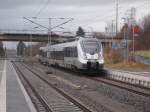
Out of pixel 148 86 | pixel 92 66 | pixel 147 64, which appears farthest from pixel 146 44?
pixel 148 86

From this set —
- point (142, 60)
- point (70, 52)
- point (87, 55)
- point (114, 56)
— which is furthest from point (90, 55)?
point (114, 56)

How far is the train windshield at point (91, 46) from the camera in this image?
39994mm

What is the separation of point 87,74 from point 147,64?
2012 cm

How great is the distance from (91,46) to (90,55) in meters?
0.91

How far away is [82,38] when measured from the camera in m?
41.1

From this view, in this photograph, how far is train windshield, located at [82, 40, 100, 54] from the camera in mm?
39994

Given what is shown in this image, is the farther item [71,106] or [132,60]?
[132,60]

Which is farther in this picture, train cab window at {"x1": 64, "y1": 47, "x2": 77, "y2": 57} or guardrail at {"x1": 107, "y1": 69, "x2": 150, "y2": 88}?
train cab window at {"x1": 64, "y1": 47, "x2": 77, "y2": 57}

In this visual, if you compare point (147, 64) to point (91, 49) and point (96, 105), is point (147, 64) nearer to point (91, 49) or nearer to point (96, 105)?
point (91, 49)

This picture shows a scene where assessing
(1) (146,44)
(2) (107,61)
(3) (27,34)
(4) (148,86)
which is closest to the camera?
(4) (148,86)

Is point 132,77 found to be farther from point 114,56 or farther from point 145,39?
point 145,39

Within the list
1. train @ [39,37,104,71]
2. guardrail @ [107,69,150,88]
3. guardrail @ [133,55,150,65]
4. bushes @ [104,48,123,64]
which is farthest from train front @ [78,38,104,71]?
bushes @ [104,48,123,64]

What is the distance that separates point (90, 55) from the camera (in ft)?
131

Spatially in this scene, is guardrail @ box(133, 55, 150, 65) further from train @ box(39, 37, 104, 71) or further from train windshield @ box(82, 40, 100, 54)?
train windshield @ box(82, 40, 100, 54)
